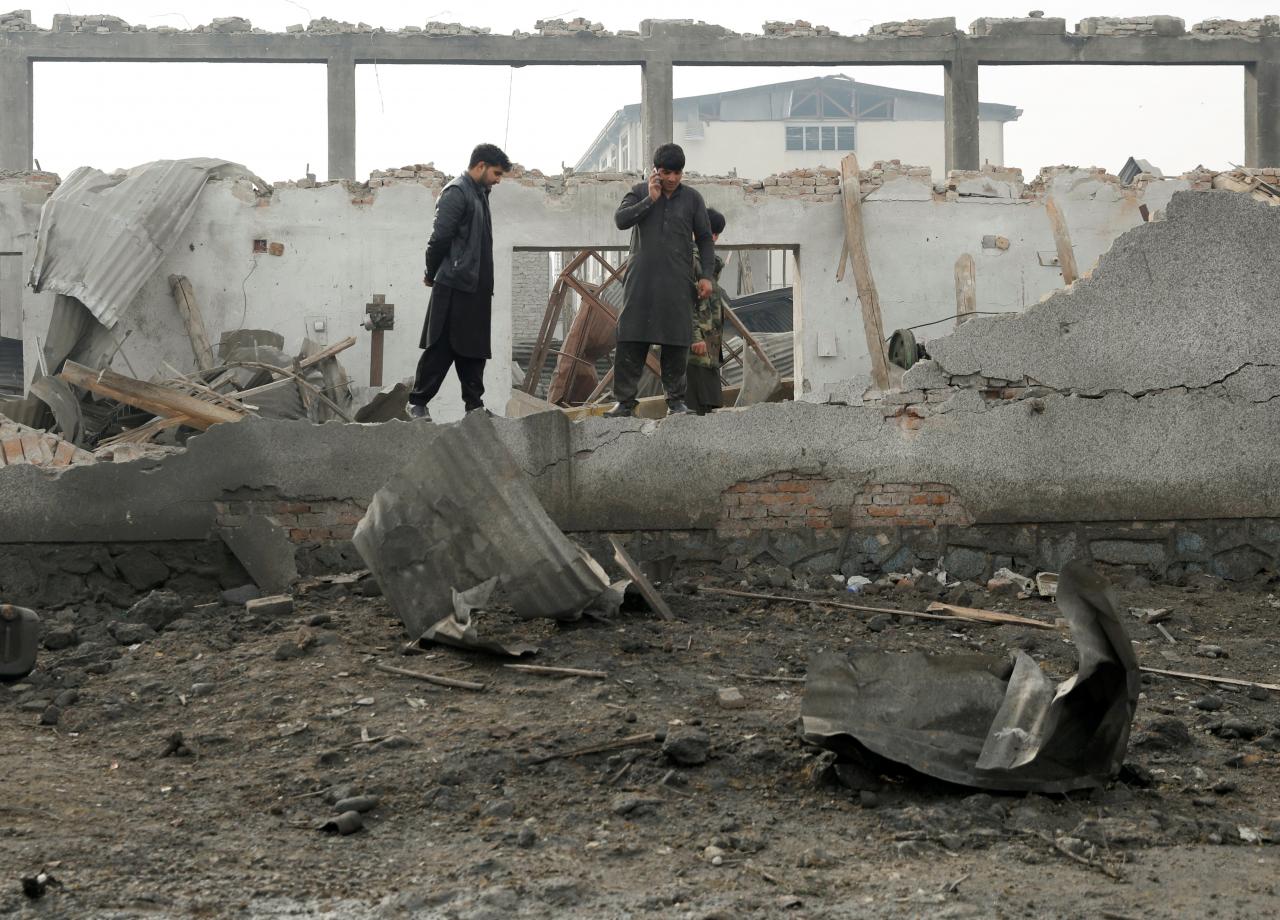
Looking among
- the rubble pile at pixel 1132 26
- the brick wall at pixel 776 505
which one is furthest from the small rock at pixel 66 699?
the rubble pile at pixel 1132 26

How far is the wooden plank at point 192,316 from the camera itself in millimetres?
13375

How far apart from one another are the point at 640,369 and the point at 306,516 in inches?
78.8

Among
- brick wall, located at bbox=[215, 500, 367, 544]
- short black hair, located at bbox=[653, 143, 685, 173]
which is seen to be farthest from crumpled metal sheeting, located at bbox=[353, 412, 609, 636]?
short black hair, located at bbox=[653, 143, 685, 173]

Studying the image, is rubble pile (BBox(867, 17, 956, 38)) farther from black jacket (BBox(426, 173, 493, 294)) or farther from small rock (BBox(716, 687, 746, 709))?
small rock (BBox(716, 687, 746, 709))

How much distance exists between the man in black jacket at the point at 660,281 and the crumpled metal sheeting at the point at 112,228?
6.58 metres

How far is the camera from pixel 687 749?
484cm

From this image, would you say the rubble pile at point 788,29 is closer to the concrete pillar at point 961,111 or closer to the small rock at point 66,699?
the concrete pillar at point 961,111

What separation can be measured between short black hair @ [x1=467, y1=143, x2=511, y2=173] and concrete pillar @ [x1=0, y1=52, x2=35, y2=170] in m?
12.0

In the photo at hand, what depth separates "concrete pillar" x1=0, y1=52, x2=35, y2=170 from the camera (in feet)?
57.4

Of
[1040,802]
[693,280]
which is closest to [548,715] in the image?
[1040,802]

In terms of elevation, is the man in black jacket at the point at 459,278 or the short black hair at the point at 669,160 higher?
the short black hair at the point at 669,160

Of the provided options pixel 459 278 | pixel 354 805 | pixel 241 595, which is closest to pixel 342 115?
pixel 459 278

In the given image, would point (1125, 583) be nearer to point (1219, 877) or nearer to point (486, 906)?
point (1219, 877)

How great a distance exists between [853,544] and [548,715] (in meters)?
2.92
